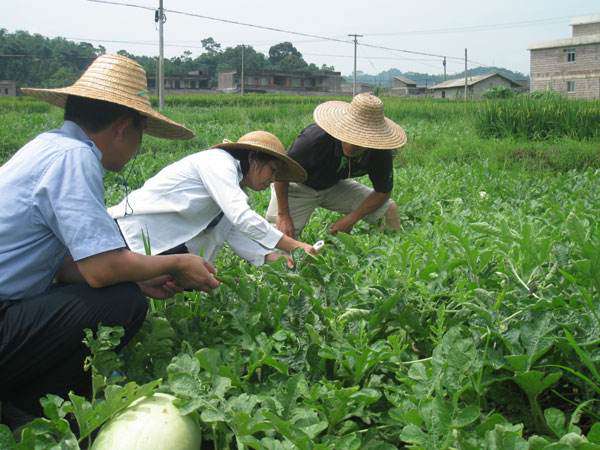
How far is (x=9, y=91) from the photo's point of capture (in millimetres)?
51781

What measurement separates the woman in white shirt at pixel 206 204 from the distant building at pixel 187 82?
59646 mm

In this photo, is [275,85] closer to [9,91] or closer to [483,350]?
[9,91]

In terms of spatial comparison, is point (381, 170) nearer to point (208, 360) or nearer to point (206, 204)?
point (206, 204)

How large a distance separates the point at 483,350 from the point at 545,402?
392 millimetres

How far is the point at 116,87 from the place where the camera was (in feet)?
8.67

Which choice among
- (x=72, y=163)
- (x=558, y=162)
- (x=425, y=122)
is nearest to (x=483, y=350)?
(x=72, y=163)

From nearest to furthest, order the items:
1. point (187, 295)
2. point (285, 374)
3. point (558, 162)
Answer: point (285, 374) → point (187, 295) → point (558, 162)

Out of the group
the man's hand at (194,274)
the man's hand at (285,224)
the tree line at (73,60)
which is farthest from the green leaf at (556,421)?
the tree line at (73,60)

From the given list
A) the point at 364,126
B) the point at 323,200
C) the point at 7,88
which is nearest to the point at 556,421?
the point at 364,126

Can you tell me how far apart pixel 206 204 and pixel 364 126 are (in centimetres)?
142

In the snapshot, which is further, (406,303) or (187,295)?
(187,295)

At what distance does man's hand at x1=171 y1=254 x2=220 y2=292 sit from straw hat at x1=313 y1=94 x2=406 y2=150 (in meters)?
1.84

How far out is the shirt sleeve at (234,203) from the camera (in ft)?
10.3

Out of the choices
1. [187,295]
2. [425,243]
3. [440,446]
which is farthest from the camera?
[425,243]
